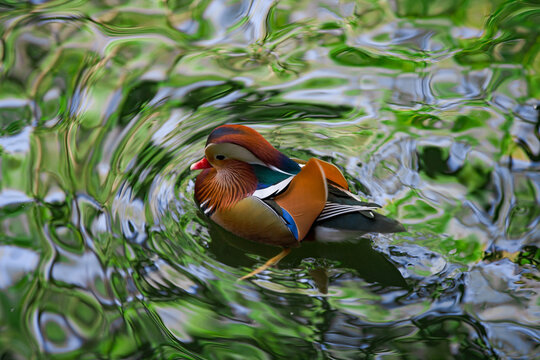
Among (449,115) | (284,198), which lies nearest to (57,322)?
(284,198)

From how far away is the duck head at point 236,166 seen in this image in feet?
13.2

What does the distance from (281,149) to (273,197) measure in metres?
0.76

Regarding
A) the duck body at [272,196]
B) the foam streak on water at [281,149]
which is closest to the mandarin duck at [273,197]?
the duck body at [272,196]

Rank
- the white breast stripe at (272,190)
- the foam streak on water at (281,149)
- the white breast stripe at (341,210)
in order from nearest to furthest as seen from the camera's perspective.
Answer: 1. the foam streak on water at (281,149)
2. the white breast stripe at (341,210)
3. the white breast stripe at (272,190)

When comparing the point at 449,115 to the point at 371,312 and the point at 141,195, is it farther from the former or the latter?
the point at 141,195

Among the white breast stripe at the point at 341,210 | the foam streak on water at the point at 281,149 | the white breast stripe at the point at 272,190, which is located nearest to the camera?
the foam streak on water at the point at 281,149

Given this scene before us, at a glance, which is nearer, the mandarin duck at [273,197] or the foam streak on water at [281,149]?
the foam streak on water at [281,149]

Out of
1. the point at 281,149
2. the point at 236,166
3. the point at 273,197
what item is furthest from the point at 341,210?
the point at 281,149

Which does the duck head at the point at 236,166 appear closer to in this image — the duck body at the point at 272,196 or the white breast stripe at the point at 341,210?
the duck body at the point at 272,196

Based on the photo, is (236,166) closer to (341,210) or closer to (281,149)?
(281,149)

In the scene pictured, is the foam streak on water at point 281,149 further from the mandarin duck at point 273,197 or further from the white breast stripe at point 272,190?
the white breast stripe at point 272,190

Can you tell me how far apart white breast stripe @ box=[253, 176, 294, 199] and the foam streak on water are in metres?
0.34

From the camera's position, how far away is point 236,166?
4.21 meters

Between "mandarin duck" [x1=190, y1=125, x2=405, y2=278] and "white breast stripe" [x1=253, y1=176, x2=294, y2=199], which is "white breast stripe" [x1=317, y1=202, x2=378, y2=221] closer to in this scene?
"mandarin duck" [x1=190, y1=125, x2=405, y2=278]
